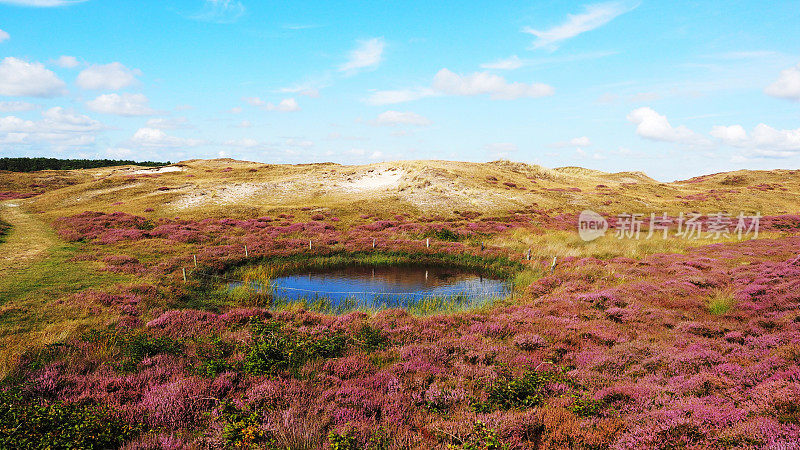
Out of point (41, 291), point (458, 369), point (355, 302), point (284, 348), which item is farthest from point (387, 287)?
point (41, 291)

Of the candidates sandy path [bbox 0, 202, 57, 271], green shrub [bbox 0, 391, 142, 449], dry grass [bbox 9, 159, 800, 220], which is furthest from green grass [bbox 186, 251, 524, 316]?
dry grass [bbox 9, 159, 800, 220]

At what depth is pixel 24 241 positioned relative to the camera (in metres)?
→ 26.7

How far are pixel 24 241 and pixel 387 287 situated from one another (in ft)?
94.4

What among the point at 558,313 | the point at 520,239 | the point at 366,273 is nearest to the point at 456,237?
the point at 520,239

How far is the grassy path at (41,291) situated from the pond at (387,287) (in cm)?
727

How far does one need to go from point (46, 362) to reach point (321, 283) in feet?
45.3

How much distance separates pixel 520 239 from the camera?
109ft

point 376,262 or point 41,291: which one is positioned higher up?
point 41,291

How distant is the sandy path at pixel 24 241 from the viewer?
817 inches

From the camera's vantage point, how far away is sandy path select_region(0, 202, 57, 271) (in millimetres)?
20756

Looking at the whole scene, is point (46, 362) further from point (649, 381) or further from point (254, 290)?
point (649, 381)

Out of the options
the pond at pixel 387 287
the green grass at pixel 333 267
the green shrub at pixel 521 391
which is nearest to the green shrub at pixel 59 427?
the green shrub at pixel 521 391

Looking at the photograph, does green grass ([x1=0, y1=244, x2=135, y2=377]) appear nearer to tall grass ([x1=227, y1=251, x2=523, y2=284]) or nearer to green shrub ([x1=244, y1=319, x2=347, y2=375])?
green shrub ([x1=244, y1=319, x2=347, y2=375])

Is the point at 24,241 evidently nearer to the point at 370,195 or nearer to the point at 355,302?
the point at 355,302
